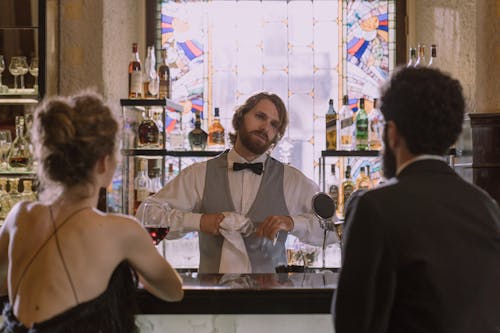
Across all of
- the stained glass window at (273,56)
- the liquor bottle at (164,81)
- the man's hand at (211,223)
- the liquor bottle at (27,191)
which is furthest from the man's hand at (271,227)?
the stained glass window at (273,56)

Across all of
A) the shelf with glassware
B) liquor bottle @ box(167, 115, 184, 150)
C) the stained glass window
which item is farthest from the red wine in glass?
the stained glass window

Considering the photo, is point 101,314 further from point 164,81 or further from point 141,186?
point 164,81

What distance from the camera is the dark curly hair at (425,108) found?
156cm

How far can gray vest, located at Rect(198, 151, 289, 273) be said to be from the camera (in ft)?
11.4

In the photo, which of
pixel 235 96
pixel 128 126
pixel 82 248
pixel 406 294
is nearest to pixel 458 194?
pixel 406 294

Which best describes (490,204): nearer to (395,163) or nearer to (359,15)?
(395,163)

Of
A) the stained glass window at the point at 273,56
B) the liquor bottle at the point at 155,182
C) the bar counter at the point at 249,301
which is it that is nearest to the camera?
the bar counter at the point at 249,301

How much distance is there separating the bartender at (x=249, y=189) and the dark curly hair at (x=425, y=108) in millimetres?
1924

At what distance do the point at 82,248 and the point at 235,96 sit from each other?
12.3 feet

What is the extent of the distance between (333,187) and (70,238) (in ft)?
10.3

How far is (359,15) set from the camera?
17.8ft

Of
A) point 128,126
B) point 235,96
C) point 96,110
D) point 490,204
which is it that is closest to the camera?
point 490,204

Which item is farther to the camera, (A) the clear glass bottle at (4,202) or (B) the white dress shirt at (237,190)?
(A) the clear glass bottle at (4,202)

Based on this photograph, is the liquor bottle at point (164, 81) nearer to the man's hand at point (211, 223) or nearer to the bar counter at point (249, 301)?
the man's hand at point (211, 223)
